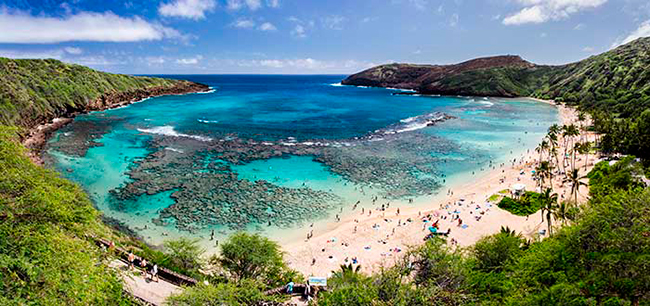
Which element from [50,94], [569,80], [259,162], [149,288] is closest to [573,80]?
[569,80]

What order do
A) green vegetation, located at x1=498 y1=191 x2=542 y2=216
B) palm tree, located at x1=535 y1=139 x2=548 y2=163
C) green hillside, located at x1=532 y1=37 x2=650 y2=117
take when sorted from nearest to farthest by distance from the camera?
green vegetation, located at x1=498 y1=191 x2=542 y2=216 → palm tree, located at x1=535 y1=139 x2=548 y2=163 → green hillside, located at x1=532 y1=37 x2=650 y2=117

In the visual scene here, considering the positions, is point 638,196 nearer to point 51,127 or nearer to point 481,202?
point 481,202

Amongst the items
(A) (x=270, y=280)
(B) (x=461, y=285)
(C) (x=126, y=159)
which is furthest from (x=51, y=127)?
(B) (x=461, y=285)

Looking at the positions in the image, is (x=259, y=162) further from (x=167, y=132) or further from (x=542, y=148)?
(x=542, y=148)

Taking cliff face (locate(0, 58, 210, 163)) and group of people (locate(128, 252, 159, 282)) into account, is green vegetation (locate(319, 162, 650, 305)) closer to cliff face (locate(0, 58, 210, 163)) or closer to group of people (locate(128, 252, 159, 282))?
group of people (locate(128, 252, 159, 282))

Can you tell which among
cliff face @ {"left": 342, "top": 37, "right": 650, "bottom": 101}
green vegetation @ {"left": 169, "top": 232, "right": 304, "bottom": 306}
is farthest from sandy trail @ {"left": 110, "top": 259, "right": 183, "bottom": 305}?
cliff face @ {"left": 342, "top": 37, "right": 650, "bottom": 101}

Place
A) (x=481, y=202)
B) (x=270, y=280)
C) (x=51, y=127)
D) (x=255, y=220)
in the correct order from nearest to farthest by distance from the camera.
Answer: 1. (x=270, y=280)
2. (x=255, y=220)
3. (x=481, y=202)
4. (x=51, y=127)
